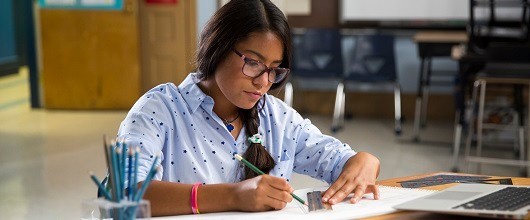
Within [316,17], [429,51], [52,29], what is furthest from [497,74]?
[52,29]

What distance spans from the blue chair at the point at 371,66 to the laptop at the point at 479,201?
16.6ft

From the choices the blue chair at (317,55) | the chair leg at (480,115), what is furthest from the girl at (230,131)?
the blue chair at (317,55)

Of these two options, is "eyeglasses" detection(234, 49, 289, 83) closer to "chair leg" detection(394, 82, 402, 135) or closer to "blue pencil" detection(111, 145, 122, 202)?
"blue pencil" detection(111, 145, 122, 202)

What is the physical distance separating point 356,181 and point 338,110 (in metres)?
5.16

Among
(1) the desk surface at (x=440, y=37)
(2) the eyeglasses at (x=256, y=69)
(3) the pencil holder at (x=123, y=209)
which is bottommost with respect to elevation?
(1) the desk surface at (x=440, y=37)

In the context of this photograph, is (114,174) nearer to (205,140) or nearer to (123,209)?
(123,209)

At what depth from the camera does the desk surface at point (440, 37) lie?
6711 mm

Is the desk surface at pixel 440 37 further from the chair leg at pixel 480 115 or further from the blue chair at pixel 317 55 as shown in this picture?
the chair leg at pixel 480 115

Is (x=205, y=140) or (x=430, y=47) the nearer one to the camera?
(x=205, y=140)

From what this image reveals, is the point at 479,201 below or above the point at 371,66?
above

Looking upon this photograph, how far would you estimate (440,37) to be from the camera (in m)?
6.85

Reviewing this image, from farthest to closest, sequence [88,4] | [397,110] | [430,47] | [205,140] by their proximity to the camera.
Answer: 1. [88,4]
2. [397,110]
3. [430,47]
4. [205,140]

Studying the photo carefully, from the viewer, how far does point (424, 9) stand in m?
7.41


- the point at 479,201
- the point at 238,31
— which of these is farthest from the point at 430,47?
the point at 479,201
